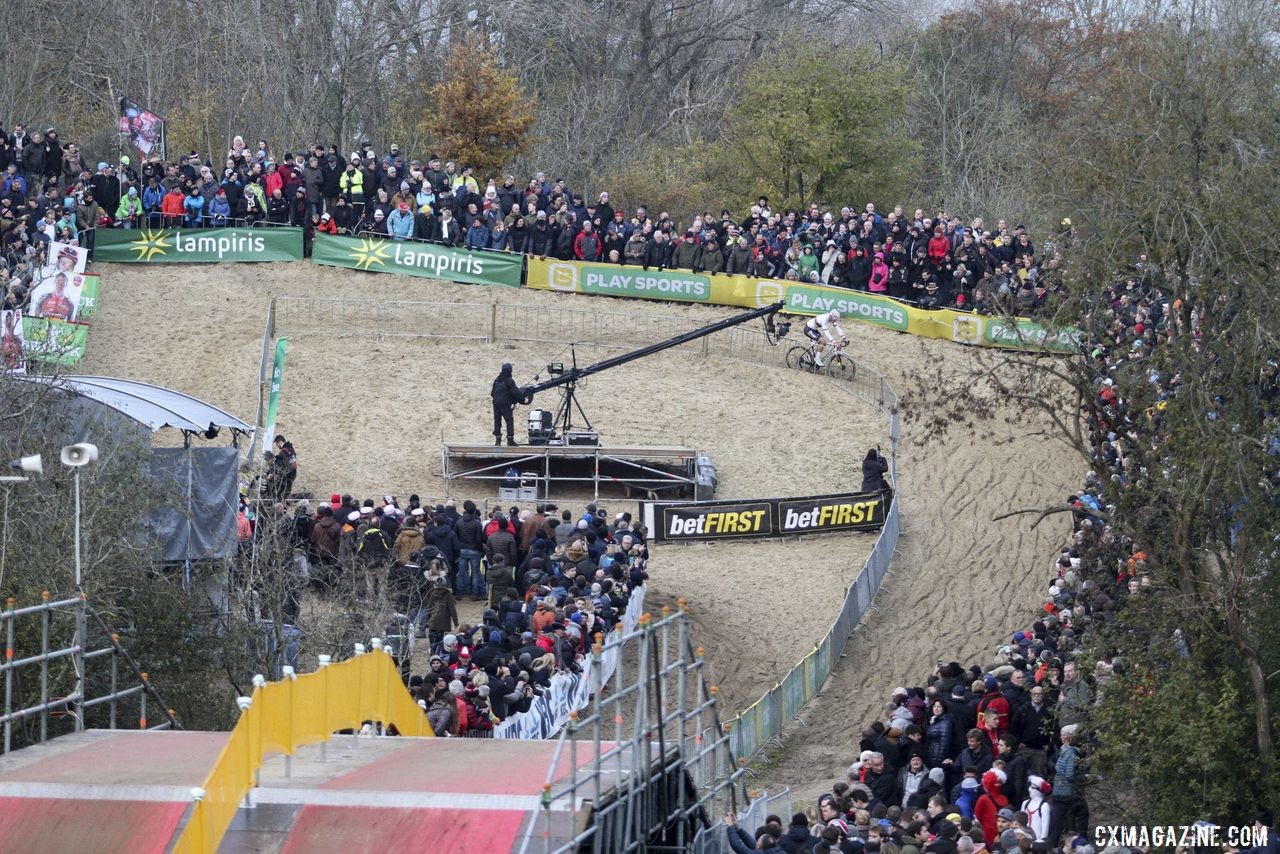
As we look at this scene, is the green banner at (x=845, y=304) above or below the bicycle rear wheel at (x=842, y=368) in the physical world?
above

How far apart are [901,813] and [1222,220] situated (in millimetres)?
7884

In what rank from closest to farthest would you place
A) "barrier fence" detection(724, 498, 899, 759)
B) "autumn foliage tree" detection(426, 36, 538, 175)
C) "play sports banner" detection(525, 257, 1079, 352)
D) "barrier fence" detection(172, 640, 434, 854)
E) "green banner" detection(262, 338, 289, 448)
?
1. "barrier fence" detection(172, 640, 434, 854)
2. "barrier fence" detection(724, 498, 899, 759)
3. "green banner" detection(262, 338, 289, 448)
4. "play sports banner" detection(525, 257, 1079, 352)
5. "autumn foliage tree" detection(426, 36, 538, 175)

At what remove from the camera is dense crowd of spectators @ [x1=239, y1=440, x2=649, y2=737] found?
2144 centimetres

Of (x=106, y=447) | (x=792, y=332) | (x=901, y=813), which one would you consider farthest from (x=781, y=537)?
(x=901, y=813)

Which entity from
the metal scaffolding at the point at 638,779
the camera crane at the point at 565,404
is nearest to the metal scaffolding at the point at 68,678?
the metal scaffolding at the point at 638,779

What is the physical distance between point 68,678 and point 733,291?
24401mm

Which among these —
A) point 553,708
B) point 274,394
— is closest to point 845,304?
point 274,394

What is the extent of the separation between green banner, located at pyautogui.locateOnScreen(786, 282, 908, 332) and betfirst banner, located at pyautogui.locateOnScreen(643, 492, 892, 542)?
9.96 m

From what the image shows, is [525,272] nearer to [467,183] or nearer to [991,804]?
[467,183]

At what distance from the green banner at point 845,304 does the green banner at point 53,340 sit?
1482 centimetres

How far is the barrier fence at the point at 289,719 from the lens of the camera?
12.4 meters

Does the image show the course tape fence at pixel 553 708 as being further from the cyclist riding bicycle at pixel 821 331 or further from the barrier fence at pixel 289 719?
the cyclist riding bicycle at pixel 821 331

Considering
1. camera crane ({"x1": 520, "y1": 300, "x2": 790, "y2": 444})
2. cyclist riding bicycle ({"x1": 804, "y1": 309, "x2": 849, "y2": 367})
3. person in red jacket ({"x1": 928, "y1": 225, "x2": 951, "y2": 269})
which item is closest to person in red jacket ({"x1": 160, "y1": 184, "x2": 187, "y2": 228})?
camera crane ({"x1": 520, "y1": 300, "x2": 790, "y2": 444})

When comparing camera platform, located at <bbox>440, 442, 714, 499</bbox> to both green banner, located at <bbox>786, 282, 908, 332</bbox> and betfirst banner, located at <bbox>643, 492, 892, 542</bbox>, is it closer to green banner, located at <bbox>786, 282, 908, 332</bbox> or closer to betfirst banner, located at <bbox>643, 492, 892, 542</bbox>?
betfirst banner, located at <bbox>643, 492, 892, 542</bbox>
